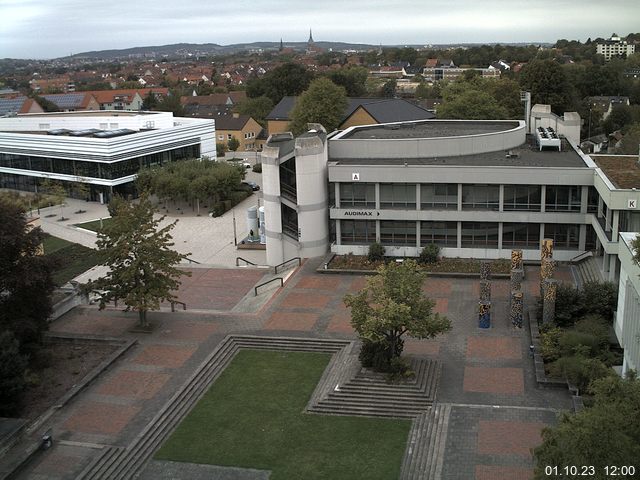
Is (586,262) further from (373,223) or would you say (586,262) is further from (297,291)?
(297,291)

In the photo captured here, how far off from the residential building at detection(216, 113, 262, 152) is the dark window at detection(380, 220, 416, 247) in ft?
188

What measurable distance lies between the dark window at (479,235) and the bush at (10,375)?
24.8 metres

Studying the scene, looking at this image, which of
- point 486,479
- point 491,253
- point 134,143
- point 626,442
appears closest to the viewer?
point 626,442

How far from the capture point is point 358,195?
41.6m

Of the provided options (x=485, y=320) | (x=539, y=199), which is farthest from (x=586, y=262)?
(x=485, y=320)

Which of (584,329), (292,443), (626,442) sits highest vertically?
(626,442)

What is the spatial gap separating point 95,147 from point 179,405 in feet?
148

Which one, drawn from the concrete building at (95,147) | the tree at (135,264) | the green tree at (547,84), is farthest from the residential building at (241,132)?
the tree at (135,264)

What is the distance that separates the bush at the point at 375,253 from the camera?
4084 centimetres

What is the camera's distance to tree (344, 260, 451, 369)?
25.6m

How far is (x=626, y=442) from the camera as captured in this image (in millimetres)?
13914

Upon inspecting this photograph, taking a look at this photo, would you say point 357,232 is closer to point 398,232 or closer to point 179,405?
point 398,232

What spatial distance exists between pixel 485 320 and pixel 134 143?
4554cm

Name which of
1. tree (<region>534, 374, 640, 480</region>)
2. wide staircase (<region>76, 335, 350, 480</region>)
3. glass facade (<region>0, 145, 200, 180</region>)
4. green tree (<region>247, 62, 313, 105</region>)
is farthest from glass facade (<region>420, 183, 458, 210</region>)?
green tree (<region>247, 62, 313, 105</region>)
